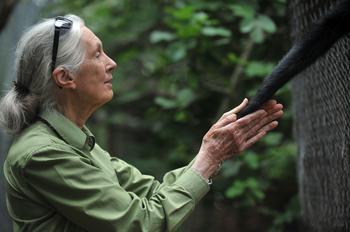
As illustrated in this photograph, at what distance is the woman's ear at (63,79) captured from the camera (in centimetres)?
202

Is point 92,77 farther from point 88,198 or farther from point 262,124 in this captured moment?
point 262,124

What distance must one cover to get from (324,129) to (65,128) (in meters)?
1.25

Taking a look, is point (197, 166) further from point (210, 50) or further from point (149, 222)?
point (210, 50)

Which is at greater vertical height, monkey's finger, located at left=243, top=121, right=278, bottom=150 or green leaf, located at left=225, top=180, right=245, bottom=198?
monkey's finger, located at left=243, top=121, right=278, bottom=150

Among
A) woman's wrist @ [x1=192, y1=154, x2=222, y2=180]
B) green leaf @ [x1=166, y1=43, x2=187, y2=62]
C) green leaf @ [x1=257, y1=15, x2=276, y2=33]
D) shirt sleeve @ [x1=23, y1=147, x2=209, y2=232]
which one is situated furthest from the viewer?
Result: green leaf @ [x1=166, y1=43, x2=187, y2=62]

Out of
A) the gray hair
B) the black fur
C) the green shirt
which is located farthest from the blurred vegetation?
the green shirt

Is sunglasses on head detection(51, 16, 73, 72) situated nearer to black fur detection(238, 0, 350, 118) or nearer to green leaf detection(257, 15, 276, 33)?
black fur detection(238, 0, 350, 118)

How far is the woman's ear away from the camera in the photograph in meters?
2.02

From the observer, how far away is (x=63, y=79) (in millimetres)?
2037

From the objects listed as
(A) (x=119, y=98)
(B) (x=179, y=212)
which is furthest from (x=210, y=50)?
(B) (x=179, y=212)

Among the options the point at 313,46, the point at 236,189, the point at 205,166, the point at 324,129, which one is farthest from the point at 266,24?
the point at 205,166

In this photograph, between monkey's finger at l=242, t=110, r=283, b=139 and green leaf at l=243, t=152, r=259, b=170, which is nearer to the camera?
monkey's finger at l=242, t=110, r=283, b=139

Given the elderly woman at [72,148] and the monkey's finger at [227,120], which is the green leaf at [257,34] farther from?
the monkey's finger at [227,120]

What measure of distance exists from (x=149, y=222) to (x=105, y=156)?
0.50 m
